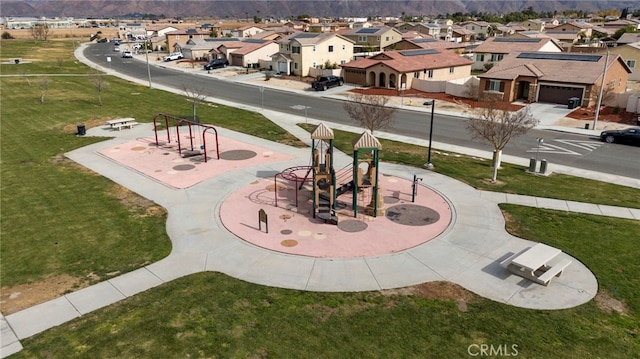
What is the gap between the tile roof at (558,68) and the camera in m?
45.5

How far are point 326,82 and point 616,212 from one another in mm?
41976

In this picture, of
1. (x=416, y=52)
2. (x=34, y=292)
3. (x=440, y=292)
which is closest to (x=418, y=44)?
(x=416, y=52)

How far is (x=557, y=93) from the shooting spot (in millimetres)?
46938

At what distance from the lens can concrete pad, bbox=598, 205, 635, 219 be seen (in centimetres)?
1956

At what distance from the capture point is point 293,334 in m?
11.7

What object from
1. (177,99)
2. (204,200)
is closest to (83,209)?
(204,200)

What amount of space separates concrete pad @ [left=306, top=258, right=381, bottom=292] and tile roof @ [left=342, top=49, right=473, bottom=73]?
42.9 metres

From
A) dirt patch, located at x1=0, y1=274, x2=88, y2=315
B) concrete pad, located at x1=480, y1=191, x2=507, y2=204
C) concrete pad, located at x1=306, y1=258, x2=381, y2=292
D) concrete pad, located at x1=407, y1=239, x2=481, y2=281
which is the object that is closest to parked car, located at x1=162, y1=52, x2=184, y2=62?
concrete pad, located at x1=480, y1=191, x2=507, y2=204

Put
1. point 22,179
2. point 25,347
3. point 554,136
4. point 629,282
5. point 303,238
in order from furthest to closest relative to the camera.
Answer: point 554,136, point 22,179, point 303,238, point 629,282, point 25,347

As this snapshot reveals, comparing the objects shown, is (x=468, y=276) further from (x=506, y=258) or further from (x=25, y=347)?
(x=25, y=347)

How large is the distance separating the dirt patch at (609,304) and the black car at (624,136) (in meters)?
23.6

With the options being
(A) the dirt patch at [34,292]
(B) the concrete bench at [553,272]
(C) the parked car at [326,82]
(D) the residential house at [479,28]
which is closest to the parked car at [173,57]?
(C) the parked car at [326,82]

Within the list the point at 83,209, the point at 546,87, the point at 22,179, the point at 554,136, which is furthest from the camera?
the point at 546,87

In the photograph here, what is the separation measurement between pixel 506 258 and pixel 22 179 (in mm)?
24650
